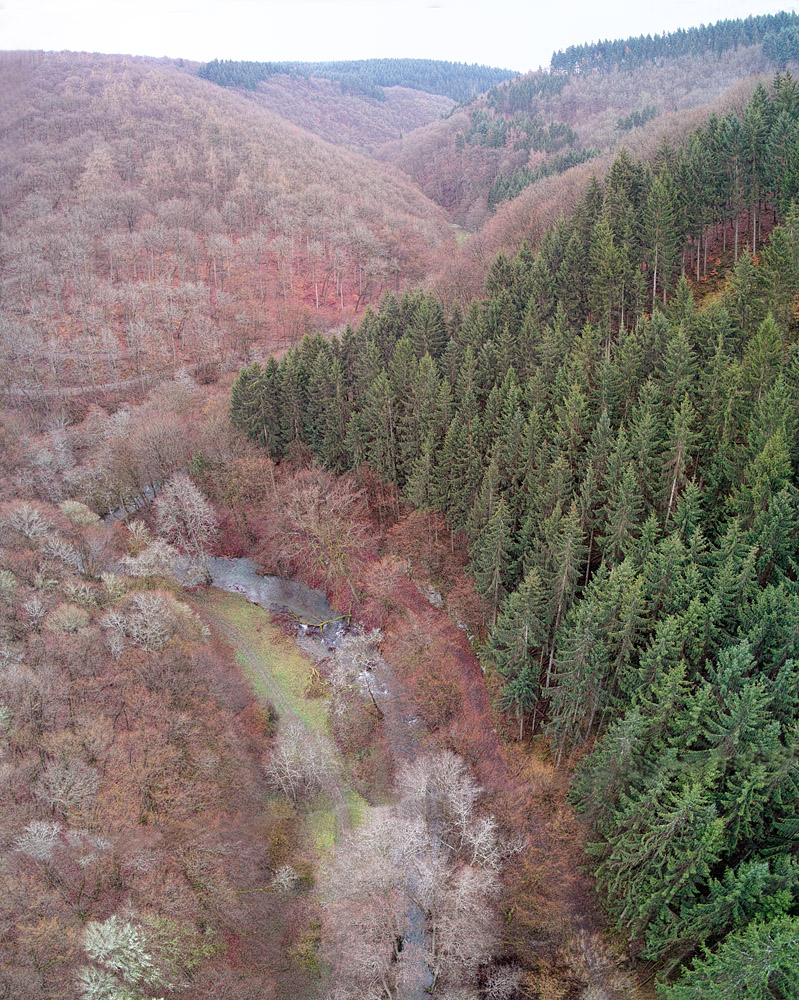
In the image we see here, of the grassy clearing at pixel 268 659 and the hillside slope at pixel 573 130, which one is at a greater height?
the hillside slope at pixel 573 130

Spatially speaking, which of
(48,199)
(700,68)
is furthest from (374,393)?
(700,68)

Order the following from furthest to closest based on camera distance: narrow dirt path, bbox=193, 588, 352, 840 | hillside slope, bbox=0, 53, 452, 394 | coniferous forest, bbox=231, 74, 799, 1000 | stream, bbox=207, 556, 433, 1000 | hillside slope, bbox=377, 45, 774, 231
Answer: hillside slope, bbox=377, 45, 774, 231, hillside slope, bbox=0, 53, 452, 394, stream, bbox=207, 556, 433, 1000, narrow dirt path, bbox=193, 588, 352, 840, coniferous forest, bbox=231, 74, 799, 1000

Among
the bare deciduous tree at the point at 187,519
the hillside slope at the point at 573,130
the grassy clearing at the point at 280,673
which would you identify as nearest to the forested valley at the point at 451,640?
the grassy clearing at the point at 280,673

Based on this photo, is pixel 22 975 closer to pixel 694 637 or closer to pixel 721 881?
pixel 721 881

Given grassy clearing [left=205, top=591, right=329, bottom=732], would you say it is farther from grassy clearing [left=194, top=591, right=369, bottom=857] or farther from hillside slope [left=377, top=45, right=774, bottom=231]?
hillside slope [left=377, top=45, right=774, bottom=231]

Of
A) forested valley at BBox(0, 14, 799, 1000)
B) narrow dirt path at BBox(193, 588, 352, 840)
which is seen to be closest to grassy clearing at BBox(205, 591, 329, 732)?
narrow dirt path at BBox(193, 588, 352, 840)

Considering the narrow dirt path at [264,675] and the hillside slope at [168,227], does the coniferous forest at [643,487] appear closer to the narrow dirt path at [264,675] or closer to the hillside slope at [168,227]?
the narrow dirt path at [264,675]

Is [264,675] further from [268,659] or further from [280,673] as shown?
[268,659]
